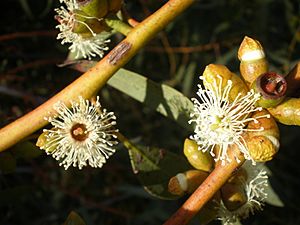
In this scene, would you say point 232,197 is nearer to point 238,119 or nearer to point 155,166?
point 238,119

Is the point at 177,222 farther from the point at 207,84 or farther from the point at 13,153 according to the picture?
the point at 13,153

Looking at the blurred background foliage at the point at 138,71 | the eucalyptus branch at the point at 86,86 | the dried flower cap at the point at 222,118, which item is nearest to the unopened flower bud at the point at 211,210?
the dried flower cap at the point at 222,118

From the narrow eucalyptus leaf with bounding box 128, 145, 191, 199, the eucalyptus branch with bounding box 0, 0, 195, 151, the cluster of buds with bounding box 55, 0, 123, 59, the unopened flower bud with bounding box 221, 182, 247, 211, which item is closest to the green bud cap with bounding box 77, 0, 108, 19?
the cluster of buds with bounding box 55, 0, 123, 59

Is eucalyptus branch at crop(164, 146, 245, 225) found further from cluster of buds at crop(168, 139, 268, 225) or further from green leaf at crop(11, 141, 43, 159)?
green leaf at crop(11, 141, 43, 159)

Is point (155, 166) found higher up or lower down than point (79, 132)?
lower down

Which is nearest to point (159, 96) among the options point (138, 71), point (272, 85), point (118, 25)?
point (118, 25)
